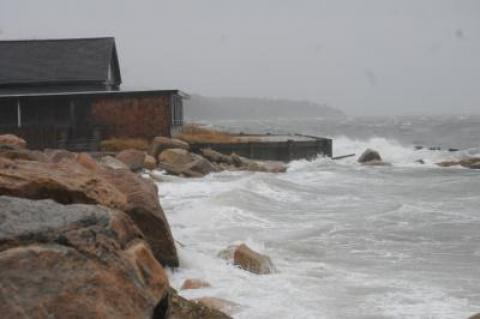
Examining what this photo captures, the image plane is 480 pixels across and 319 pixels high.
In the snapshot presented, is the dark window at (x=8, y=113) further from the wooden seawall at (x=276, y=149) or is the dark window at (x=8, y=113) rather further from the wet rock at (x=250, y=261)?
the wet rock at (x=250, y=261)

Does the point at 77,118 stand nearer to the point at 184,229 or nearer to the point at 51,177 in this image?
the point at 184,229

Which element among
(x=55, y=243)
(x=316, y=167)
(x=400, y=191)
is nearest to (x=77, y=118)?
(x=316, y=167)

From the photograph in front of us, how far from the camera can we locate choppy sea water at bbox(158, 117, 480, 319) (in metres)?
8.04

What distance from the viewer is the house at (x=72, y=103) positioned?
28531mm

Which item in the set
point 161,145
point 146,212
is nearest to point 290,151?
point 161,145

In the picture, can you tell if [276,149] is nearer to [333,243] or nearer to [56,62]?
[56,62]

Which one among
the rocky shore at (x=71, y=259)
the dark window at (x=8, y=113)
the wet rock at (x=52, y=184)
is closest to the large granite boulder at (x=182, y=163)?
the dark window at (x=8, y=113)

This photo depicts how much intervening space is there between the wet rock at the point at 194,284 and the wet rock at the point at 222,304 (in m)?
0.69

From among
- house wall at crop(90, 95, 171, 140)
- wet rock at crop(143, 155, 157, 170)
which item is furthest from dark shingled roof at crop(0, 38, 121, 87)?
wet rock at crop(143, 155, 157, 170)

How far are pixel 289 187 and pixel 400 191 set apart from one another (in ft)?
13.3

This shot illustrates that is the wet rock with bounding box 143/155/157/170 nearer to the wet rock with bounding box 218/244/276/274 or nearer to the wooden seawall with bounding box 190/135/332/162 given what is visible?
the wooden seawall with bounding box 190/135/332/162

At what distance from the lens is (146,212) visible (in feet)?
26.9

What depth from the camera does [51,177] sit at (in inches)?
253

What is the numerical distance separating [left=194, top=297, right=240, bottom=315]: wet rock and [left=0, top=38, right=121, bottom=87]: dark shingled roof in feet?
83.2
